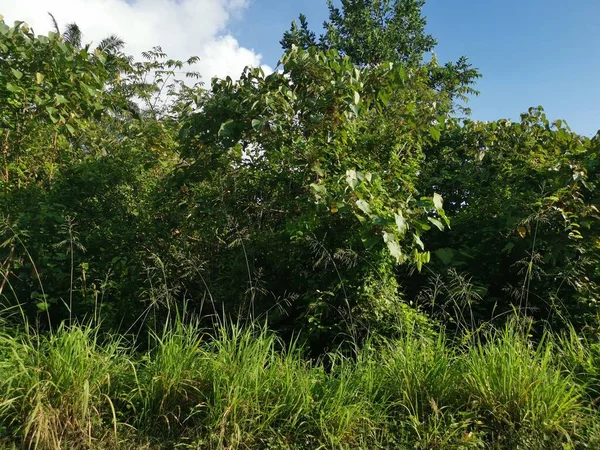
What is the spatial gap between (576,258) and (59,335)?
409cm

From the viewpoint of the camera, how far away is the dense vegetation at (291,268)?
3037 millimetres

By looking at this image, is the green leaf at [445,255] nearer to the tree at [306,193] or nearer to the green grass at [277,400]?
the tree at [306,193]

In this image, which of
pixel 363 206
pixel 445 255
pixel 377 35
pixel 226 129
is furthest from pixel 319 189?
pixel 377 35

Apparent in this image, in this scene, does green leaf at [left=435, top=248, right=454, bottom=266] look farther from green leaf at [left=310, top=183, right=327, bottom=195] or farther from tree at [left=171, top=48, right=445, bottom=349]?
green leaf at [left=310, top=183, right=327, bottom=195]

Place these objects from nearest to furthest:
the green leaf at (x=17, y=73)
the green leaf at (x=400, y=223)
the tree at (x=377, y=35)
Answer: the green leaf at (x=400, y=223) → the green leaf at (x=17, y=73) → the tree at (x=377, y=35)

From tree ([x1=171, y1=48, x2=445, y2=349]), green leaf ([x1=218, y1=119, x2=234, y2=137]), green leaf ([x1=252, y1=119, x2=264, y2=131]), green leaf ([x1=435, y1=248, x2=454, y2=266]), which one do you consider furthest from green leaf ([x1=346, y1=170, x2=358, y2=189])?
green leaf ([x1=435, y1=248, x2=454, y2=266])

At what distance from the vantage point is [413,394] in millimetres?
3184

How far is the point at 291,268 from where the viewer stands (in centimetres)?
423

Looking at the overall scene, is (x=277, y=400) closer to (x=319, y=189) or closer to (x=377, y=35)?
(x=319, y=189)

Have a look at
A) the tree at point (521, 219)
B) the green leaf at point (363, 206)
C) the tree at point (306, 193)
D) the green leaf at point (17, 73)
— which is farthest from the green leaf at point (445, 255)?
the green leaf at point (17, 73)

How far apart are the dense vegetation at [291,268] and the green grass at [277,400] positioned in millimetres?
15

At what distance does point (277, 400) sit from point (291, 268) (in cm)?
132

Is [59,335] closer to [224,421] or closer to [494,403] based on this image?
[224,421]

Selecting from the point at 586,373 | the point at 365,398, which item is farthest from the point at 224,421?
the point at 586,373
